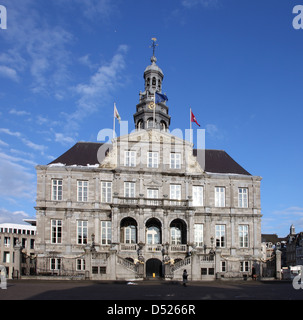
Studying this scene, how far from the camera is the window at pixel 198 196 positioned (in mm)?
45219

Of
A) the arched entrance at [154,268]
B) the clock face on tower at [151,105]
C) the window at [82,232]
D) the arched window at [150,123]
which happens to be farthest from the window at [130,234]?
the clock face on tower at [151,105]

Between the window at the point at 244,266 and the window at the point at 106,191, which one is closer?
the window at the point at 106,191

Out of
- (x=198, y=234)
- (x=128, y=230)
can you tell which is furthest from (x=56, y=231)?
(x=198, y=234)

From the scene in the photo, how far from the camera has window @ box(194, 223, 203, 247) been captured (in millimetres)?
44250

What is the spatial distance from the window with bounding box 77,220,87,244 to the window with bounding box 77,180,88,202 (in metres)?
2.36

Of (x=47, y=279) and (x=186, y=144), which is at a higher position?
(x=186, y=144)

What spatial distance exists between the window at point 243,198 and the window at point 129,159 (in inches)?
483

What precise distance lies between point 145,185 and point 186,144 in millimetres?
6516

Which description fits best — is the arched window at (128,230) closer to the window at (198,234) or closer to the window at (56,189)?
the window at (198,234)

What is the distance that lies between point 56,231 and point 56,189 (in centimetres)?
429

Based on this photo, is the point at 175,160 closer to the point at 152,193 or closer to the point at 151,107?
the point at 152,193
